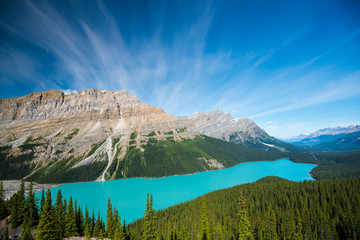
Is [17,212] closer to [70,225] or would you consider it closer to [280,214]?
[70,225]

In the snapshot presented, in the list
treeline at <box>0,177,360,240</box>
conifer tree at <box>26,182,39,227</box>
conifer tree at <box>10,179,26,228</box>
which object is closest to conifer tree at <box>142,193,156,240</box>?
treeline at <box>0,177,360,240</box>

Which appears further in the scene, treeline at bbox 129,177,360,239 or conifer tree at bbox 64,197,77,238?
treeline at bbox 129,177,360,239

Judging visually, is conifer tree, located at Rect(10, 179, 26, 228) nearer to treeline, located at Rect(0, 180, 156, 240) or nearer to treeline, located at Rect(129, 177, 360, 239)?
treeline, located at Rect(0, 180, 156, 240)

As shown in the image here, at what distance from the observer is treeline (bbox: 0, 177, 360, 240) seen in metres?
35.9

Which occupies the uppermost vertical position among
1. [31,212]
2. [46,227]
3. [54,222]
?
[31,212]

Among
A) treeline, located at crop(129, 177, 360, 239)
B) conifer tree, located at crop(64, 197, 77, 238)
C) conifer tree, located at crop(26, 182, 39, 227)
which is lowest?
treeline, located at crop(129, 177, 360, 239)

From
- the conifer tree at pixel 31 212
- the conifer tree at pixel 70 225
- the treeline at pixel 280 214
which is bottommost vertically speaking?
the treeline at pixel 280 214

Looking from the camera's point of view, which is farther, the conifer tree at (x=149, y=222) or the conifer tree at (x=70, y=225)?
the conifer tree at (x=70, y=225)

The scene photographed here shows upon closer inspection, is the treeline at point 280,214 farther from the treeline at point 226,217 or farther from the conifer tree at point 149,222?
the conifer tree at point 149,222

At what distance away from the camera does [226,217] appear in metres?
66.1

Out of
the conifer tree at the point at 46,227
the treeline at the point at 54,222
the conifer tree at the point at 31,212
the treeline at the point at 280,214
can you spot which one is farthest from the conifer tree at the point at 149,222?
the conifer tree at the point at 31,212

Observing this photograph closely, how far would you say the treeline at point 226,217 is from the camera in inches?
1415

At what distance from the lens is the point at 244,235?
24797 mm

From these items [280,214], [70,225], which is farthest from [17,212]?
[280,214]
